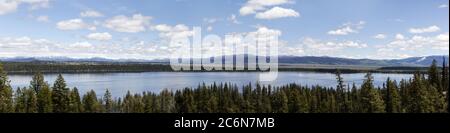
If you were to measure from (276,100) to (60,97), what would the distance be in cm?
3090

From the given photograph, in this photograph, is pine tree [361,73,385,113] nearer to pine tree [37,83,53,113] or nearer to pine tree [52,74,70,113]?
pine tree [52,74,70,113]

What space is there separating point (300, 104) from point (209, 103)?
11.1 m

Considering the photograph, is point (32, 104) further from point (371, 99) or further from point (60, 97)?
point (371, 99)

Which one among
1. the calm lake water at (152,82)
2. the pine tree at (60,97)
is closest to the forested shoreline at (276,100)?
the pine tree at (60,97)

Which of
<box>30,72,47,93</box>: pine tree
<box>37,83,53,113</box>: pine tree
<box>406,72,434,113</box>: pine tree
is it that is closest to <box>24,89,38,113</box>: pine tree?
<box>37,83,53,113</box>: pine tree

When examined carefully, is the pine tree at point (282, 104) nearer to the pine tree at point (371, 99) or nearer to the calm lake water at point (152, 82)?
the pine tree at point (371, 99)

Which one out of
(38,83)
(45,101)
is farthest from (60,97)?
(38,83)

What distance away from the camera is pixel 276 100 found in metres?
59.2

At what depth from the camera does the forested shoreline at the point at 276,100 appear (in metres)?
35.3

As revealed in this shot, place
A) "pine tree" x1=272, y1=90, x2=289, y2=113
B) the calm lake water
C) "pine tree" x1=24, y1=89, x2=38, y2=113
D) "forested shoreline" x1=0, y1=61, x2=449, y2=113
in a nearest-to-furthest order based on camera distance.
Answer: "forested shoreline" x1=0, y1=61, x2=449, y2=113 < "pine tree" x1=24, y1=89, x2=38, y2=113 < "pine tree" x1=272, y1=90, x2=289, y2=113 < the calm lake water

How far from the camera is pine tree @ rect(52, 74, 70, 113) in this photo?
3491 centimetres
